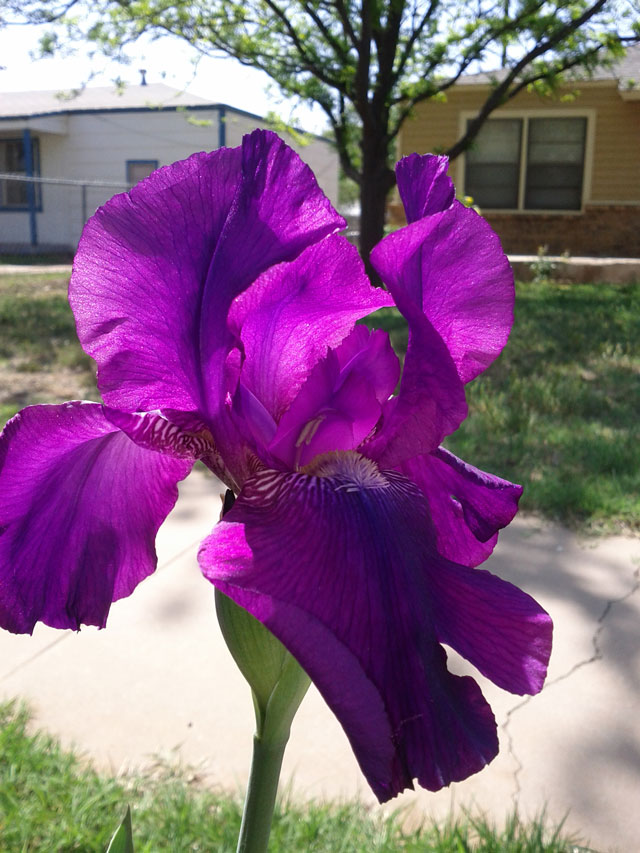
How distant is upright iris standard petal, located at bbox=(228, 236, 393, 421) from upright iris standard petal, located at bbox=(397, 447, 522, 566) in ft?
0.36

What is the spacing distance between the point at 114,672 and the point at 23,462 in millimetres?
1623

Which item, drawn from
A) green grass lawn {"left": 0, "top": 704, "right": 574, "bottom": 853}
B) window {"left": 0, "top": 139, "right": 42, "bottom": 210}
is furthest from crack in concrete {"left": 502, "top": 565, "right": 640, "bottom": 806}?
window {"left": 0, "top": 139, "right": 42, "bottom": 210}

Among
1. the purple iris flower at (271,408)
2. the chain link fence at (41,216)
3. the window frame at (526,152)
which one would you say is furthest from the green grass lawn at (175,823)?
the chain link fence at (41,216)

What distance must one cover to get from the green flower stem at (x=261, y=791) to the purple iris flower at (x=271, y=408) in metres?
0.14

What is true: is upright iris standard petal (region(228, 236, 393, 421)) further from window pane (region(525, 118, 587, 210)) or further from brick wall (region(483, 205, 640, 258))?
window pane (region(525, 118, 587, 210))

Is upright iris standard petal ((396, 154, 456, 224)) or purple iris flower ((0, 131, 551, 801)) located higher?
upright iris standard petal ((396, 154, 456, 224))

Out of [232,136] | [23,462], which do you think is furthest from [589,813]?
[232,136]

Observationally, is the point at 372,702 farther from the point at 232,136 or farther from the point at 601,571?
the point at 232,136

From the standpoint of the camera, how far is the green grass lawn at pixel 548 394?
116 inches

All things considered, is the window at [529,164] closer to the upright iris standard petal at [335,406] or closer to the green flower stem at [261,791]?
the upright iris standard petal at [335,406]

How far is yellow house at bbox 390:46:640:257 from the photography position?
1209 centimetres

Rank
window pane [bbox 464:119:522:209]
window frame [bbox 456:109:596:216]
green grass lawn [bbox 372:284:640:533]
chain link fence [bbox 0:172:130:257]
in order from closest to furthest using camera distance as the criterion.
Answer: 1. green grass lawn [bbox 372:284:640:533]
2. window frame [bbox 456:109:596:216]
3. window pane [bbox 464:119:522:209]
4. chain link fence [bbox 0:172:130:257]

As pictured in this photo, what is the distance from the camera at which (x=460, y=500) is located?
0.55 metres

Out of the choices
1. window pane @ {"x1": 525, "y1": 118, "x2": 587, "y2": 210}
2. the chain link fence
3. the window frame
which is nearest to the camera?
the window frame
